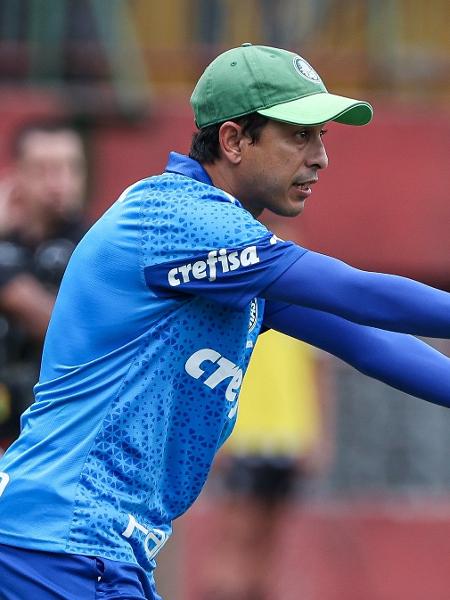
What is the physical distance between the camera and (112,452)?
3.50m

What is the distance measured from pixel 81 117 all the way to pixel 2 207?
1851 millimetres

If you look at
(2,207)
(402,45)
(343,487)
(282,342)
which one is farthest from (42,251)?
(402,45)

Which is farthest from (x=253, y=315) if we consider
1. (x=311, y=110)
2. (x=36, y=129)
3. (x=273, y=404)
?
(x=273, y=404)

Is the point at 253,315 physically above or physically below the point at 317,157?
below

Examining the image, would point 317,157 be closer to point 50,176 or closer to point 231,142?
point 231,142

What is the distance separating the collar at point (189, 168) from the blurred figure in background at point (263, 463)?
149 inches

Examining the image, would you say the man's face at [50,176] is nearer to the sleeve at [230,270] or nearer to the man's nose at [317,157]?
the man's nose at [317,157]

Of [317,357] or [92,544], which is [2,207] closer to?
[317,357]

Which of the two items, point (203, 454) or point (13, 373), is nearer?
point (203, 454)

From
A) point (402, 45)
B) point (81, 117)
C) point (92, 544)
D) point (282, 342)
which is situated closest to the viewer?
point (92, 544)

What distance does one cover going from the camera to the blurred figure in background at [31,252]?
19.5 feet

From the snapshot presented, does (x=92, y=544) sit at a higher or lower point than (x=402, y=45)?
lower

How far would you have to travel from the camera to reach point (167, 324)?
3.54m

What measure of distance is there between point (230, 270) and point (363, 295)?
0.30 metres
